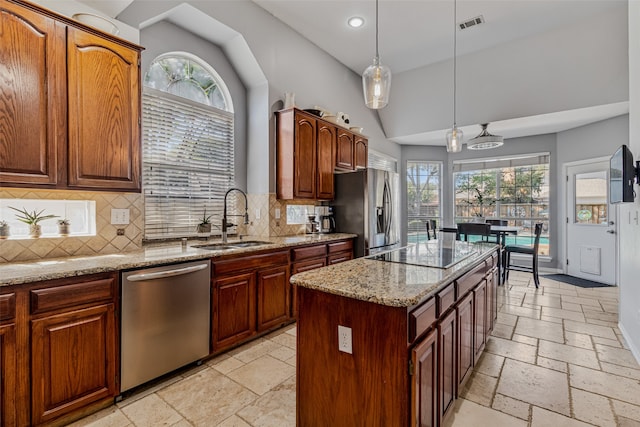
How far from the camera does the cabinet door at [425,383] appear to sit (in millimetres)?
1312

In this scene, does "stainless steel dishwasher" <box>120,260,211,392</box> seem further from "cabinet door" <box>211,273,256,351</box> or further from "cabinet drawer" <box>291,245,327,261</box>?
"cabinet drawer" <box>291,245,327,261</box>

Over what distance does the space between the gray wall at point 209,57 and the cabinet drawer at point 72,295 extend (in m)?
2.02

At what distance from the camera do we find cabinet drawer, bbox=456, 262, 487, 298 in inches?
74.3

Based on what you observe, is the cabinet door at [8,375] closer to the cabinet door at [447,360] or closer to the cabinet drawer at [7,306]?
the cabinet drawer at [7,306]

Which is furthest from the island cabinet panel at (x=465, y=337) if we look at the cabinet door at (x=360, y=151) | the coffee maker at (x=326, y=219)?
the cabinet door at (x=360, y=151)

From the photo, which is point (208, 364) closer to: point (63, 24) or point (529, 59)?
→ point (63, 24)

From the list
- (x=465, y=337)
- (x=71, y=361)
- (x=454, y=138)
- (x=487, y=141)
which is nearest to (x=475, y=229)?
(x=487, y=141)

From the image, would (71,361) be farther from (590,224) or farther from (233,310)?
(590,224)

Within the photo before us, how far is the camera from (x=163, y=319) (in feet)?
7.24

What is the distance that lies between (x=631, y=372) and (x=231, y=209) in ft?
13.0

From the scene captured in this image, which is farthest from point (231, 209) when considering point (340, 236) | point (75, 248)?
point (75, 248)

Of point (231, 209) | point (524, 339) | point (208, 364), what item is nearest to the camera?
point (208, 364)

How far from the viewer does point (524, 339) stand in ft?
9.91

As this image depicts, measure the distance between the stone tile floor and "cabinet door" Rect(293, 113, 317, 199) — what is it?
162cm
